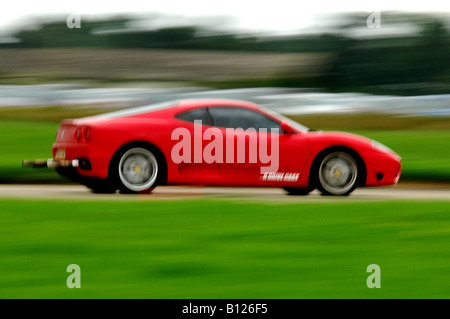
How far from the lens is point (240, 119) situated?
10773mm

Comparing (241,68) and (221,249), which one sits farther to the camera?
(241,68)

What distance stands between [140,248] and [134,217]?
52.2 inches

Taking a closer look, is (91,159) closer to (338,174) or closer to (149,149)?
(149,149)

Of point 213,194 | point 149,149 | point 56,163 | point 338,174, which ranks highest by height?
point 149,149

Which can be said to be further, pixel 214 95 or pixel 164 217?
pixel 214 95

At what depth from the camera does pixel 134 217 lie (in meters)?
7.88

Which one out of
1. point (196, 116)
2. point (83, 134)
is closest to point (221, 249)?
point (83, 134)

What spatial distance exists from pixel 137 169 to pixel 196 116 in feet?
3.24

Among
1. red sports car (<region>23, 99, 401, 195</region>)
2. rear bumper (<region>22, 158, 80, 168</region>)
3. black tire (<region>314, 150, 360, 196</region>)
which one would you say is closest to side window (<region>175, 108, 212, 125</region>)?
red sports car (<region>23, 99, 401, 195</region>)

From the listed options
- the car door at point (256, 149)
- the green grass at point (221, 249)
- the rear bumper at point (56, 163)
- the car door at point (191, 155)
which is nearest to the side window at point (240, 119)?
the car door at point (256, 149)

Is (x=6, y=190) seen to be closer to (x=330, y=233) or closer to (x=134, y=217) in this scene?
(x=134, y=217)

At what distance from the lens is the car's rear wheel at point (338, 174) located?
10.8m

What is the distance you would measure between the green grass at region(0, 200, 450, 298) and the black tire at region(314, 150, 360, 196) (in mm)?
1957
